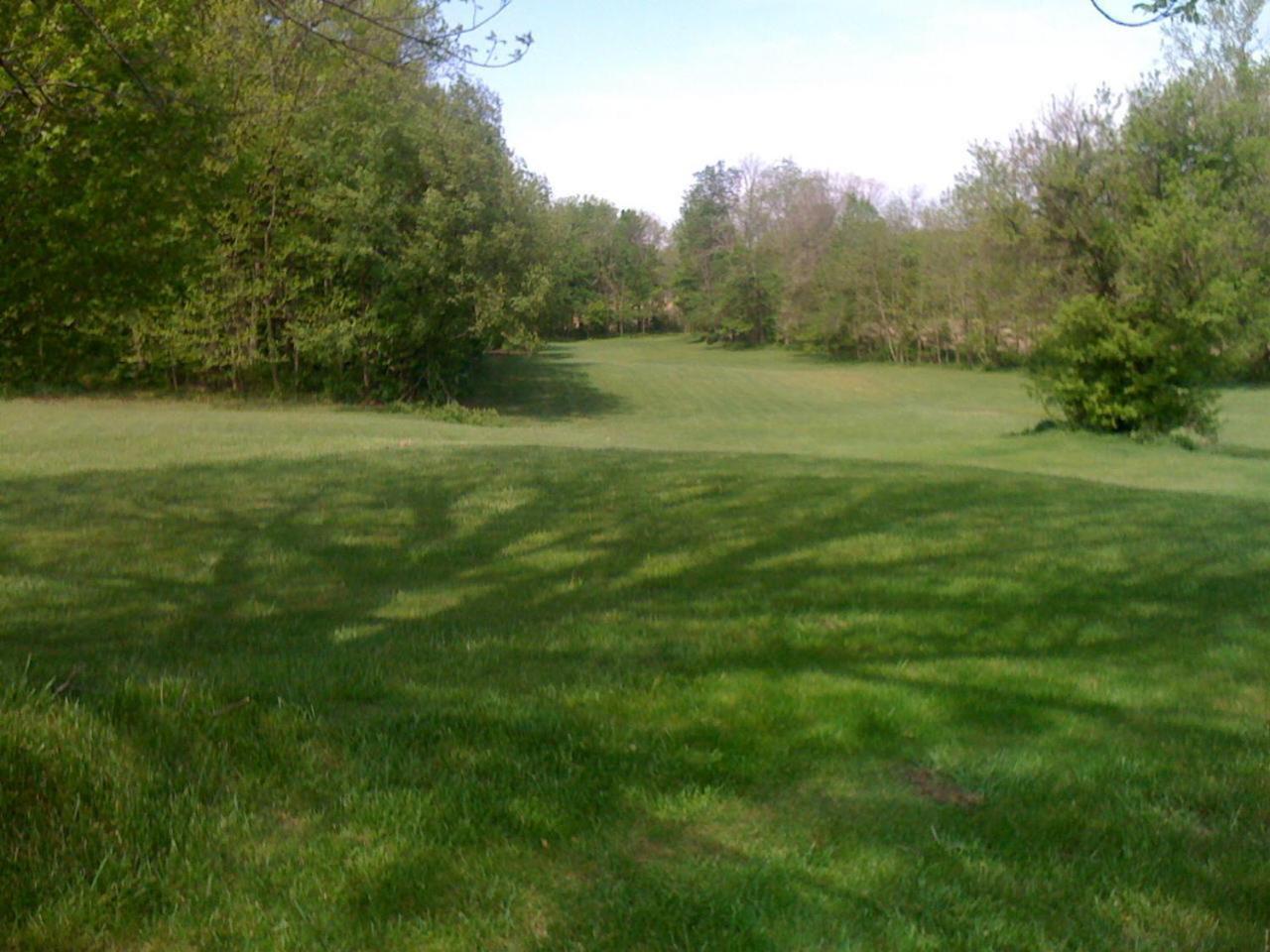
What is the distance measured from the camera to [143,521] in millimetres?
12320

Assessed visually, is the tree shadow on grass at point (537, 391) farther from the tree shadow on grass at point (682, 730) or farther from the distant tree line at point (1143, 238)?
the tree shadow on grass at point (682, 730)

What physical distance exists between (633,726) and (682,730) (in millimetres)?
215

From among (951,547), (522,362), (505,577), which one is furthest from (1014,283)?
(522,362)

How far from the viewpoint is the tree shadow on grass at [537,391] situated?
46.8m

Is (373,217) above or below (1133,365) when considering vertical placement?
above

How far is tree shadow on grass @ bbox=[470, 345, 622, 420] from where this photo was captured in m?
46.8

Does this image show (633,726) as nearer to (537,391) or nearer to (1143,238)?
(1143,238)

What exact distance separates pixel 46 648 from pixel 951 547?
7369 mm

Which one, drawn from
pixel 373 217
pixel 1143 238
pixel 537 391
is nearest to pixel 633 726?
pixel 1143 238

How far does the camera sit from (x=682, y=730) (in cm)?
482

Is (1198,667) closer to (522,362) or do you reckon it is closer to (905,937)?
(905,937)

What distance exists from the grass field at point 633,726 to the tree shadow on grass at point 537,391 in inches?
1293

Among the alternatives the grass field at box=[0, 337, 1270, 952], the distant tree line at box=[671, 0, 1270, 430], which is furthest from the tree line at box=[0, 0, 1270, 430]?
the grass field at box=[0, 337, 1270, 952]

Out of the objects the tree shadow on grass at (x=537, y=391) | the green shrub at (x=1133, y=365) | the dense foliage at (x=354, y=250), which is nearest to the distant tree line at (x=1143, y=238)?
the green shrub at (x=1133, y=365)
